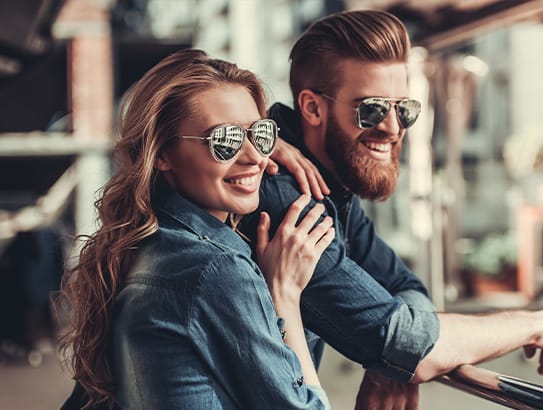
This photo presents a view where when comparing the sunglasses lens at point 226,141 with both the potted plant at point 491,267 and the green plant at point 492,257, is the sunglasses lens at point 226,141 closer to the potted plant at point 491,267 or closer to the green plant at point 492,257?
the potted plant at point 491,267

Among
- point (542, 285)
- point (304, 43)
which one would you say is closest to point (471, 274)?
point (542, 285)

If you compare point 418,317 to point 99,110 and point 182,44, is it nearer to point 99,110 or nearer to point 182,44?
point 99,110

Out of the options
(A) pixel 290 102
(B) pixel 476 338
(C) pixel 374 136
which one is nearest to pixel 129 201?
(C) pixel 374 136

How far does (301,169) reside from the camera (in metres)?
1.97

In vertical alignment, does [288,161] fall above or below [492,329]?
above

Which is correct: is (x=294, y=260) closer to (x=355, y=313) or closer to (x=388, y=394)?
(x=355, y=313)

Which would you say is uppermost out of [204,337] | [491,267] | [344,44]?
[344,44]

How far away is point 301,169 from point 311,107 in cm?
22

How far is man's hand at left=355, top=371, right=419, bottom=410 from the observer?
190cm

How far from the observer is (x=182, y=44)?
14664 mm

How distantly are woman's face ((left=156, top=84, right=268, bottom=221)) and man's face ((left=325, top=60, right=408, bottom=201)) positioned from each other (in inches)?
13.1

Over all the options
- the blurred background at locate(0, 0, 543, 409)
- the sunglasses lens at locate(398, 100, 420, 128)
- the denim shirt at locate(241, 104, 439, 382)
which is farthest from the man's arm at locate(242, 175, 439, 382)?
the blurred background at locate(0, 0, 543, 409)

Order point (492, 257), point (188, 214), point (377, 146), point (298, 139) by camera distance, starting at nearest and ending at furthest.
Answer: point (188, 214)
point (377, 146)
point (298, 139)
point (492, 257)

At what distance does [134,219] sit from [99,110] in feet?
40.4
